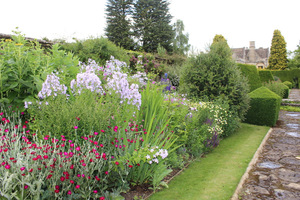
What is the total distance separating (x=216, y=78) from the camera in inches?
294

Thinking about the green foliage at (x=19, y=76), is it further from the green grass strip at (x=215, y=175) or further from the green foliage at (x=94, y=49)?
the green foliage at (x=94, y=49)

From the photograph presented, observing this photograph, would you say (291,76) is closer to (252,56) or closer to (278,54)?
(278,54)

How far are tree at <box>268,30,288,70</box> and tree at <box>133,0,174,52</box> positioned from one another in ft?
76.8

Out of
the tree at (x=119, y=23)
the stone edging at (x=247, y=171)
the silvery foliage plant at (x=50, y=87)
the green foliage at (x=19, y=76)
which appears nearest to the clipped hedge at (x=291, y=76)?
the tree at (x=119, y=23)

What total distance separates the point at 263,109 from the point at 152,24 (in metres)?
24.8

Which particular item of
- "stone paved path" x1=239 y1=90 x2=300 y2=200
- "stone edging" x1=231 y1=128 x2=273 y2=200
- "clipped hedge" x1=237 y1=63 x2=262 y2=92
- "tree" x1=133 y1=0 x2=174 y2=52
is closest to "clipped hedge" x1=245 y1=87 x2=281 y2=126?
"stone paved path" x1=239 y1=90 x2=300 y2=200

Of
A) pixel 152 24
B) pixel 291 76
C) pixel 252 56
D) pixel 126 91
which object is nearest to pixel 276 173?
pixel 126 91

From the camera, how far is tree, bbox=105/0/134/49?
3031 centimetres

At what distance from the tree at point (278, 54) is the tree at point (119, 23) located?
2832cm

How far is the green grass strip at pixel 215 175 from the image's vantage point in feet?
11.8

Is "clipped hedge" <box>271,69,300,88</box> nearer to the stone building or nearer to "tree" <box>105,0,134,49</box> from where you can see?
the stone building

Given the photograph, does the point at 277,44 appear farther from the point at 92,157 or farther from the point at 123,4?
the point at 92,157

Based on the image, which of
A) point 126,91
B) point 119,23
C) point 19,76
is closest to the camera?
point 126,91

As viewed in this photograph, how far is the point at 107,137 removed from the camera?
10.7 ft
